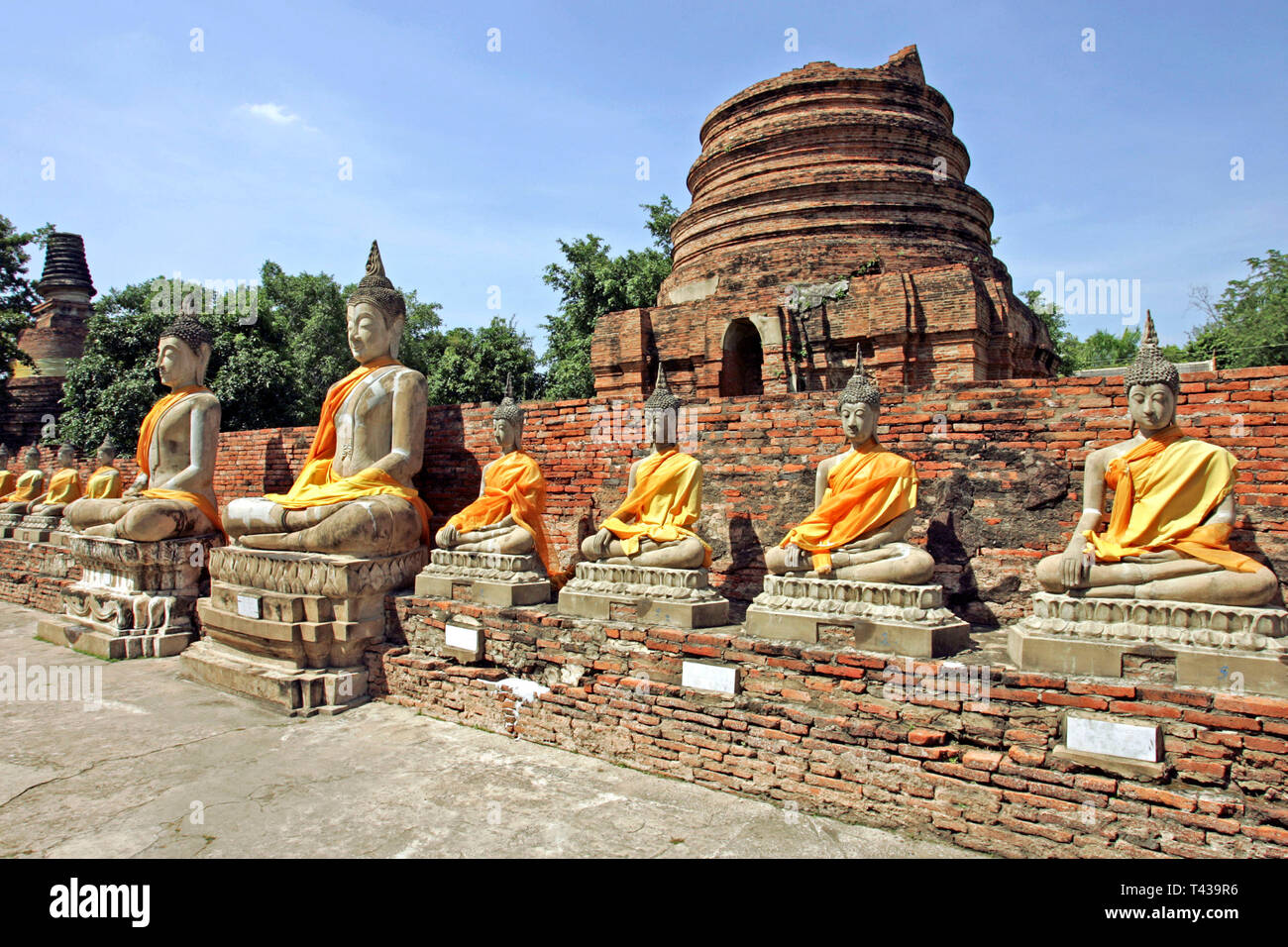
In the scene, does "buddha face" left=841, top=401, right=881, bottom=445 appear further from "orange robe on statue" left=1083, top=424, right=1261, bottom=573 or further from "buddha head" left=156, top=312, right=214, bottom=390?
"buddha head" left=156, top=312, right=214, bottom=390

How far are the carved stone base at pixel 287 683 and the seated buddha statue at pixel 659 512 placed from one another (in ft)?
7.53

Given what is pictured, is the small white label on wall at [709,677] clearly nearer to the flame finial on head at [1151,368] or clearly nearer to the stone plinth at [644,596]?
the stone plinth at [644,596]

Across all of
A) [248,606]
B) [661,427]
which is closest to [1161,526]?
[661,427]

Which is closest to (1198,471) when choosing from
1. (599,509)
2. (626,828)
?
(626,828)

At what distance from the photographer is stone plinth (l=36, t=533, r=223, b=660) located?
7762 mm

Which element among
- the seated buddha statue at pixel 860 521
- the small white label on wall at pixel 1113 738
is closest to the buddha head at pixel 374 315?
the seated buddha statue at pixel 860 521

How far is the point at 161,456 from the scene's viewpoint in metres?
8.49

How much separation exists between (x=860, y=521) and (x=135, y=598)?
7.40 m

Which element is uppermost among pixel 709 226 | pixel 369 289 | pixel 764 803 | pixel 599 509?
pixel 709 226

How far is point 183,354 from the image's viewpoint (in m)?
8.59

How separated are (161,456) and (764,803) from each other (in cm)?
762

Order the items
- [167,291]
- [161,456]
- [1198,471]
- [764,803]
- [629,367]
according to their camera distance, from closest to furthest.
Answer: [1198,471] → [764,803] → [161,456] → [629,367] → [167,291]

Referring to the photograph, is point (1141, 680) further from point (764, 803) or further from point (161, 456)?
point (161, 456)

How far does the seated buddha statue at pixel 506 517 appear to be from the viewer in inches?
240
